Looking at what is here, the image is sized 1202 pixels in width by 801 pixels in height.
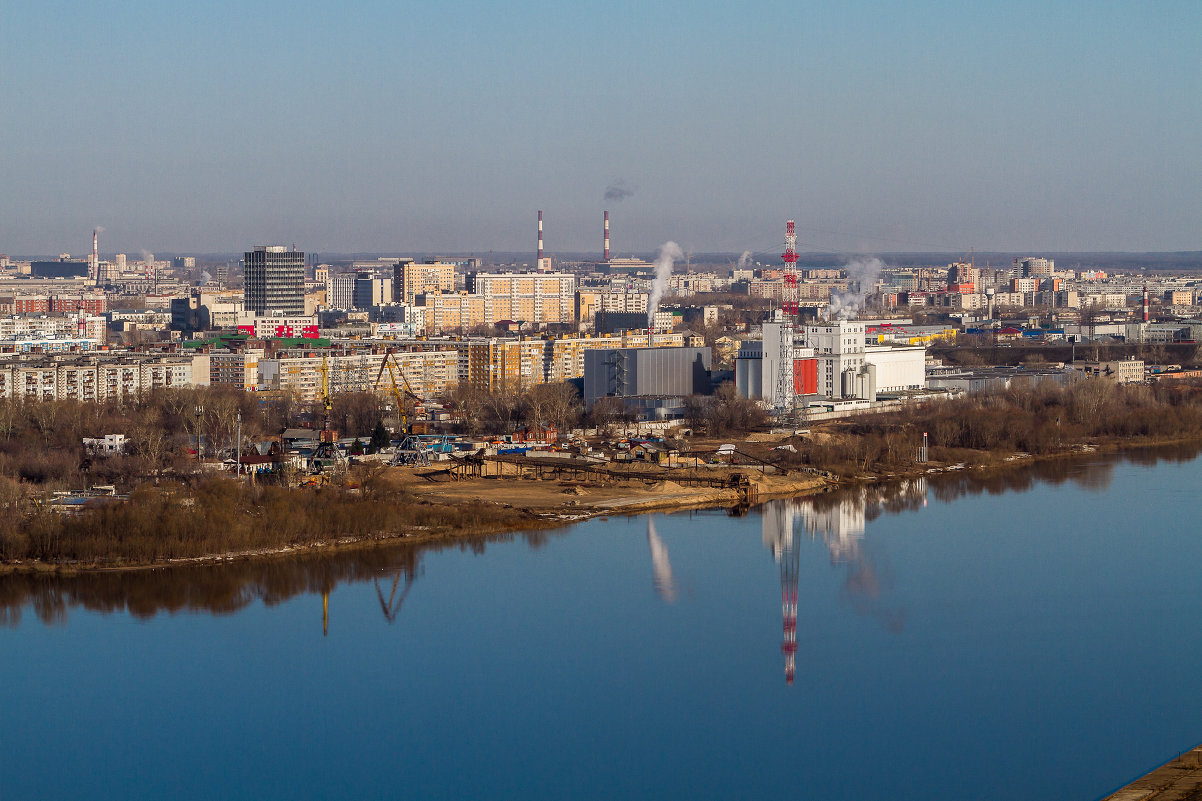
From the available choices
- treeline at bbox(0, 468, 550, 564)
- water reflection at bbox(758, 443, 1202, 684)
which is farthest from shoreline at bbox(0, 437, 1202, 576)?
water reflection at bbox(758, 443, 1202, 684)

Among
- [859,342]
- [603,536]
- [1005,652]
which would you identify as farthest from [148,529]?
[859,342]

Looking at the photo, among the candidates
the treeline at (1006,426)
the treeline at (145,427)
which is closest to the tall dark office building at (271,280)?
the treeline at (145,427)

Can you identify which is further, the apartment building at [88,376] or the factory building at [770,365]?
the factory building at [770,365]

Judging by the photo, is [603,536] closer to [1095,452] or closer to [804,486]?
[804,486]

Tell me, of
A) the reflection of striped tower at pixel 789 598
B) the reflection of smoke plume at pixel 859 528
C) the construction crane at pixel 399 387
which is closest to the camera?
the reflection of striped tower at pixel 789 598

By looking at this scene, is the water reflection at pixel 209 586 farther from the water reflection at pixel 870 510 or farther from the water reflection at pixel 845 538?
the water reflection at pixel 870 510
